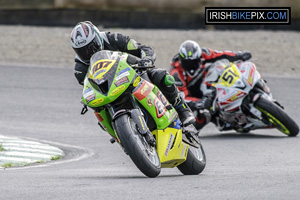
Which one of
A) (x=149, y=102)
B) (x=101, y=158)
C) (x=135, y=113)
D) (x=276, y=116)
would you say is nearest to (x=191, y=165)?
(x=149, y=102)

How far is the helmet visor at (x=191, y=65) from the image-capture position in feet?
34.3

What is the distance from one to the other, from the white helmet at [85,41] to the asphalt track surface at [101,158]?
1.11m

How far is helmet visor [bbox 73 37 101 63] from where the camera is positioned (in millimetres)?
6574

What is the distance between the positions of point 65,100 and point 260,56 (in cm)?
597

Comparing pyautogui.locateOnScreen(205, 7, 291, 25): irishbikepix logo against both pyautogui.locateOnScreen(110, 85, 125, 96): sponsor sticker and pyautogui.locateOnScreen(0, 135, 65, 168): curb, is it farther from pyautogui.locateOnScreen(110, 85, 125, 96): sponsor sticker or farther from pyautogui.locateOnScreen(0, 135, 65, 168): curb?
pyautogui.locateOnScreen(110, 85, 125, 96): sponsor sticker

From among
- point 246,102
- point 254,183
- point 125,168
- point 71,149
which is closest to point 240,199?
point 254,183

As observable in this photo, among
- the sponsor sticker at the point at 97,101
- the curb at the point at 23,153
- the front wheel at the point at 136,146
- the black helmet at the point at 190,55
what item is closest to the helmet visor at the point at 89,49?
the sponsor sticker at the point at 97,101

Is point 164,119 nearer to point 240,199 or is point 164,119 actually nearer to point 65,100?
point 240,199

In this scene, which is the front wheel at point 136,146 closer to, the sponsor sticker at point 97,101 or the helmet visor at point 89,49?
the sponsor sticker at point 97,101

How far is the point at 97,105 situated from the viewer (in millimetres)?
6086

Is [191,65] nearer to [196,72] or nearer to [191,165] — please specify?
[196,72]

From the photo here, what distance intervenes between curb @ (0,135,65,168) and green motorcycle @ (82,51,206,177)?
65.0 inches

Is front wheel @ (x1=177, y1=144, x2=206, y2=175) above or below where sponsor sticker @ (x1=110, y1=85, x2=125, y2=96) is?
below

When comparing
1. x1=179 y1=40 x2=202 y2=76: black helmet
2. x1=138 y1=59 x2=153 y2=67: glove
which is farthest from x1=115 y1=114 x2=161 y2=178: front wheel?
x1=179 y1=40 x2=202 y2=76: black helmet
